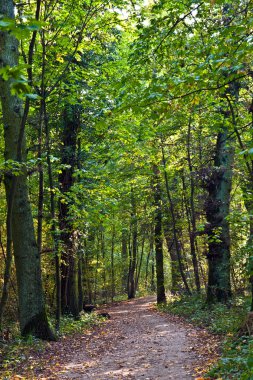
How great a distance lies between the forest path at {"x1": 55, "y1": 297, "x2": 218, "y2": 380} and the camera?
6.53 m

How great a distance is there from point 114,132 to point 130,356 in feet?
24.8

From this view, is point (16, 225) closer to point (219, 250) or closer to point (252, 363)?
point (252, 363)

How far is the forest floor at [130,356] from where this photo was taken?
649cm

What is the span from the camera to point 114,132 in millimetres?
12922

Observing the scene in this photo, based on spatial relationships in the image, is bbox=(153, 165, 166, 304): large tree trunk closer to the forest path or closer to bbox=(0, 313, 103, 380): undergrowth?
the forest path

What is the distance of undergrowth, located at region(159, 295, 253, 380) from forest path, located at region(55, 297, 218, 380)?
0.39 m

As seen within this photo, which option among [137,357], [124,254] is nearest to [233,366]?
[137,357]

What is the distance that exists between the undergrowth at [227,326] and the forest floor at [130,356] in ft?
1.04

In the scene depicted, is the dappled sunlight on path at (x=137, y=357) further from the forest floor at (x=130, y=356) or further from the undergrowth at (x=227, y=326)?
the undergrowth at (x=227, y=326)

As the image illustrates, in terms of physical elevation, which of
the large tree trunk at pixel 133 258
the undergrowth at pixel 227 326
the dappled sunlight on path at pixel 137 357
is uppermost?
the large tree trunk at pixel 133 258

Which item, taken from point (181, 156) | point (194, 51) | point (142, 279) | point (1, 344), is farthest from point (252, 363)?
point (142, 279)

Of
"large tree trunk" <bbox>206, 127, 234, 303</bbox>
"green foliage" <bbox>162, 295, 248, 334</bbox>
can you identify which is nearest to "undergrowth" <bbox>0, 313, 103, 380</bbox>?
"green foliage" <bbox>162, 295, 248, 334</bbox>

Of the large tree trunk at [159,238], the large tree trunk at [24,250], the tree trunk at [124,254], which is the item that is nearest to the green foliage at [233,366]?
the large tree trunk at [24,250]

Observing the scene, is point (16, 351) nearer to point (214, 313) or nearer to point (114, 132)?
point (214, 313)
